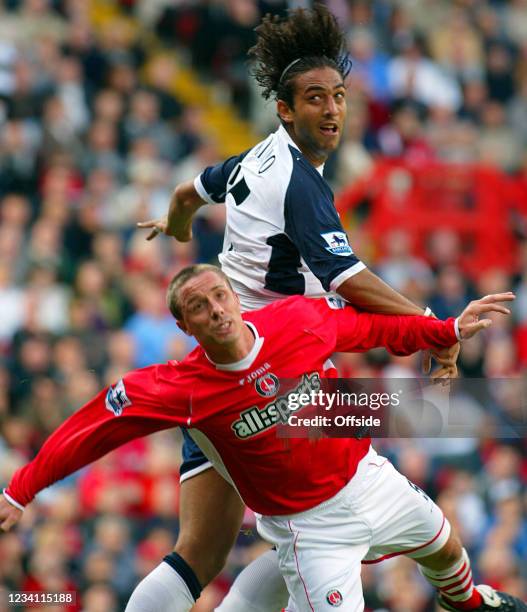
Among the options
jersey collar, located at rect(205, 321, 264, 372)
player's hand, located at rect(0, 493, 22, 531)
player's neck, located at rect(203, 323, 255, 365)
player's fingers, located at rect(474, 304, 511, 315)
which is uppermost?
player's fingers, located at rect(474, 304, 511, 315)

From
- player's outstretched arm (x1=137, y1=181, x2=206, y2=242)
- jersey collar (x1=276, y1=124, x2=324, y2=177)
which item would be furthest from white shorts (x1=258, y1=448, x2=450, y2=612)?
player's outstretched arm (x1=137, y1=181, x2=206, y2=242)

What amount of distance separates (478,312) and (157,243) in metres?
6.22

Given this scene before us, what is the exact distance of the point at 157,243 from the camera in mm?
11859

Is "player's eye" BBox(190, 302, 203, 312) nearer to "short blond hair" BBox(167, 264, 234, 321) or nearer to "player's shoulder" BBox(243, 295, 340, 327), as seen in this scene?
"short blond hair" BBox(167, 264, 234, 321)

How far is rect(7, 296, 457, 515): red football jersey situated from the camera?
575 centimetres

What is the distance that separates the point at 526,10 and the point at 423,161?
13.2 feet

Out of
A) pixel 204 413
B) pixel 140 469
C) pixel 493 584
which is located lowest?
pixel 493 584

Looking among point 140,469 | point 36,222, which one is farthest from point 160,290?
point 140,469

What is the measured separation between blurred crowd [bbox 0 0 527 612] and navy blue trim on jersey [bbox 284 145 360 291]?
1.66m

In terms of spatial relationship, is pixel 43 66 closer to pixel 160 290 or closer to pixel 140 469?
pixel 160 290

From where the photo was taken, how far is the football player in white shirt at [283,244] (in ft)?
19.9

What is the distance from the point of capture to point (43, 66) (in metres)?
12.8

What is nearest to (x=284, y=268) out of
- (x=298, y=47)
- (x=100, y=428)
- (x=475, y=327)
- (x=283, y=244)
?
(x=283, y=244)
